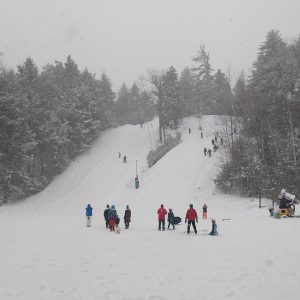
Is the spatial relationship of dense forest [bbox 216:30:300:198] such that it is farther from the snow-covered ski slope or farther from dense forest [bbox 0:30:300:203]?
the snow-covered ski slope

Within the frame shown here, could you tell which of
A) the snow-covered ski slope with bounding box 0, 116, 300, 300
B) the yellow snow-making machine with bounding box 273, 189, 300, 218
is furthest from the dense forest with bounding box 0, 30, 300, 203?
the yellow snow-making machine with bounding box 273, 189, 300, 218

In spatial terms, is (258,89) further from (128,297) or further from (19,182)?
(128,297)

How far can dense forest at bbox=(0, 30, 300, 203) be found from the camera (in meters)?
34.1

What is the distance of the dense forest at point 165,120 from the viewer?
34.1 m

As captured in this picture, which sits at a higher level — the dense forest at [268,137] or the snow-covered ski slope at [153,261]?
the dense forest at [268,137]

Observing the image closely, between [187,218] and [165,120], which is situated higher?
[165,120]

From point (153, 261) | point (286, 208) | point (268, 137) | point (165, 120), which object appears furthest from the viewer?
point (165, 120)

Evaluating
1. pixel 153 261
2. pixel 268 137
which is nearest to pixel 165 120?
pixel 268 137

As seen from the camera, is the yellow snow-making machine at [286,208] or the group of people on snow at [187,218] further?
the yellow snow-making machine at [286,208]

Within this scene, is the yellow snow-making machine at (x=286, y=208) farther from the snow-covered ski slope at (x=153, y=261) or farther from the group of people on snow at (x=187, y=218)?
the group of people on snow at (x=187, y=218)

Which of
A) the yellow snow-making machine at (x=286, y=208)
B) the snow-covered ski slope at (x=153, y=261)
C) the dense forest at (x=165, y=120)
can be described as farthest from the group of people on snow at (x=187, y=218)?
the dense forest at (x=165, y=120)

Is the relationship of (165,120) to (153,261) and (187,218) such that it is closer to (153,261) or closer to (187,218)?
(187,218)

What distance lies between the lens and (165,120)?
5647 centimetres

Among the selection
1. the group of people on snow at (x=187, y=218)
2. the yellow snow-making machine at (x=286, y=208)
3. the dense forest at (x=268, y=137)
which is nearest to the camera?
the group of people on snow at (x=187, y=218)
